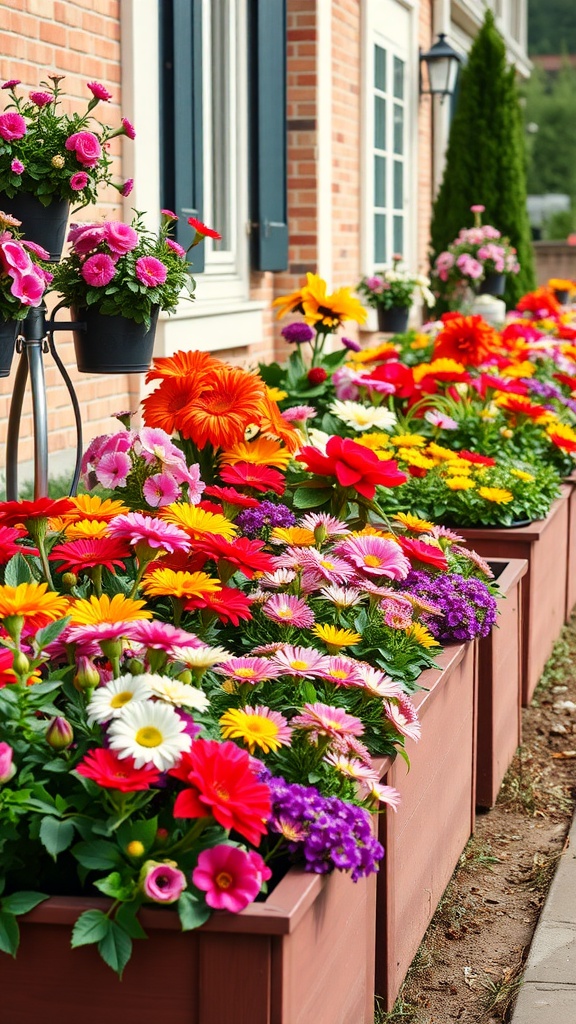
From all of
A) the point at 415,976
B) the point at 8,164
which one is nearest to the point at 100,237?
the point at 8,164

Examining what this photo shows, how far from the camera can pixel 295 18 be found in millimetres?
6578

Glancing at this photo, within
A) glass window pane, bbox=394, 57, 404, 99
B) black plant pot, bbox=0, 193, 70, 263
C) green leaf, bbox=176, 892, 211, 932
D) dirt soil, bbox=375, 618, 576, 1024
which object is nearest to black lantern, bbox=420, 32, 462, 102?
glass window pane, bbox=394, 57, 404, 99

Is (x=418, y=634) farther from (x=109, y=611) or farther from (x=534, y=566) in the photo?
(x=534, y=566)

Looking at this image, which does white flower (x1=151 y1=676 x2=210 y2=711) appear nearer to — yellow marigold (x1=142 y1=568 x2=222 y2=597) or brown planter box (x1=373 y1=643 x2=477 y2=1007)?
yellow marigold (x1=142 y1=568 x2=222 y2=597)

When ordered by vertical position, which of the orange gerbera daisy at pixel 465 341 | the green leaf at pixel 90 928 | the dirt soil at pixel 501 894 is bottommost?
the dirt soil at pixel 501 894

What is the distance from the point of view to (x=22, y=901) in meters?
1.47

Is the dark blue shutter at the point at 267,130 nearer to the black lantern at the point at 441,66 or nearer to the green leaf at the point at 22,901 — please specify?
the black lantern at the point at 441,66

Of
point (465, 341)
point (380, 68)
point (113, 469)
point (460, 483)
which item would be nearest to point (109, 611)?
point (113, 469)

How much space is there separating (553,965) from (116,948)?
1135 mm

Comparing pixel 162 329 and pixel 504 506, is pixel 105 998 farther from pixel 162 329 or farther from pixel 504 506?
pixel 162 329

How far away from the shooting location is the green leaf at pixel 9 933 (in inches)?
56.7

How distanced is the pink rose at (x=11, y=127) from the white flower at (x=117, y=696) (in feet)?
3.93

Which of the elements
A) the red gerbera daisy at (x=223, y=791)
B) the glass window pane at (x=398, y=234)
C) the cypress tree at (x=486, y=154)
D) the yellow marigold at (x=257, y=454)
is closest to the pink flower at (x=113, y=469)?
the yellow marigold at (x=257, y=454)

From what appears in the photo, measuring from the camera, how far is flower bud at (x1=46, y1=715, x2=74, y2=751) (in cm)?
152
